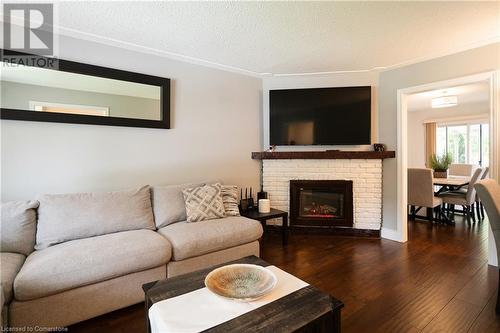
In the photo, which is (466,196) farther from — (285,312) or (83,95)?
(83,95)

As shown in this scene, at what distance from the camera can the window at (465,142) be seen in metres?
5.59

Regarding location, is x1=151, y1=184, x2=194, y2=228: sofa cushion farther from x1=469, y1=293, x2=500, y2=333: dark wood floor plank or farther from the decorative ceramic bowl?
x1=469, y1=293, x2=500, y2=333: dark wood floor plank

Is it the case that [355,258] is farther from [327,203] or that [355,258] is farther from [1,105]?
[1,105]

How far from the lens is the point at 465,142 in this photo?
19.2ft

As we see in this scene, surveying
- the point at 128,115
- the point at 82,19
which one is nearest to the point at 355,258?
the point at 128,115

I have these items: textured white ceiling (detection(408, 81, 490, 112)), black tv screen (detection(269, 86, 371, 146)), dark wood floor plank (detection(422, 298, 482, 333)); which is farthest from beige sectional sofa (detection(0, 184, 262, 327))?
textured white ceiling (detection(408, 81, 490, 112))

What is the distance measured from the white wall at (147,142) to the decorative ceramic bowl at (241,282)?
5.76ft

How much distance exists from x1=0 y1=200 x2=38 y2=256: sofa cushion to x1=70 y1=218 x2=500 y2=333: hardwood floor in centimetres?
72

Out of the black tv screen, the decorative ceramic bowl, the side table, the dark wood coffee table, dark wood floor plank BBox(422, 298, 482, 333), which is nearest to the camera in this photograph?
the dark wood coffee table

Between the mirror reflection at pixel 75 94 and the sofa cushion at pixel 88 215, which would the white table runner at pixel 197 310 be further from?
the mirror reflection at pixel 75 94

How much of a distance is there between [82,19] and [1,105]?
3.26 feet

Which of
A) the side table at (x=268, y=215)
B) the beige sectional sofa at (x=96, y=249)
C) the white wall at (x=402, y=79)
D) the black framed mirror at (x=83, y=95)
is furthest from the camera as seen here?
the side table at (x=268, y=215)

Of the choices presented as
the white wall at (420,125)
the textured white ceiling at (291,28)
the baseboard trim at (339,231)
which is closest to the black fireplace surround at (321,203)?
the baseboard trim at (339,231)

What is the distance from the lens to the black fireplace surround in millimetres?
3428
